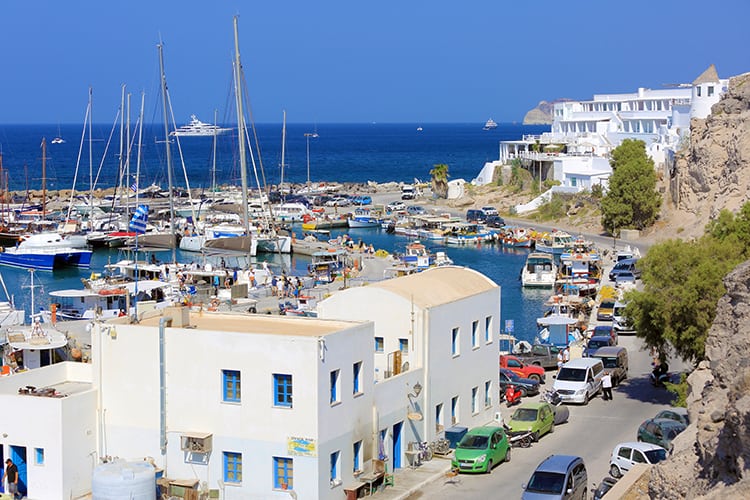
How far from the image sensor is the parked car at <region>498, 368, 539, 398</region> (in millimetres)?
32531

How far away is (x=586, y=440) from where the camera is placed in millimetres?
27781

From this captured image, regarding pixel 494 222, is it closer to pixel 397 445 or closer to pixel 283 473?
pixel 397 445

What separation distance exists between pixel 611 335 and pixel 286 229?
152 ft

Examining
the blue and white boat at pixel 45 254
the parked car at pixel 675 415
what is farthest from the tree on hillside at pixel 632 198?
the parked car at pixel 675 415

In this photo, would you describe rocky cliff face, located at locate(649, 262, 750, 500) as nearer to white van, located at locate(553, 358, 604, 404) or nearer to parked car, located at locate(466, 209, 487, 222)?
white van, located at locate(553, 358, 604, 404)

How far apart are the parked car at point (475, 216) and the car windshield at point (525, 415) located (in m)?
61.1

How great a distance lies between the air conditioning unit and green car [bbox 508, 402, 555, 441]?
8102 millimetres

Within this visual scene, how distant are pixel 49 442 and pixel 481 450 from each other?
947 centimetres

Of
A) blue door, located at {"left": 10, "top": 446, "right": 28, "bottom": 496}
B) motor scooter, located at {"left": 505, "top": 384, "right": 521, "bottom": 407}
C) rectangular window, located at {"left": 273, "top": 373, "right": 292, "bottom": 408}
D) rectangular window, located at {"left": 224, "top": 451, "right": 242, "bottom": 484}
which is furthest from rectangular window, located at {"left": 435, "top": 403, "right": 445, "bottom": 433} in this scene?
blue door, located at {"left": 10, "top": 446, "right": 28, "bottom": 496}

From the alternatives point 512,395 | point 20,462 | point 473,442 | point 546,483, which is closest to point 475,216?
point 512,395

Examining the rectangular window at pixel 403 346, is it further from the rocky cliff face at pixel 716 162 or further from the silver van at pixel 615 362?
the rocky cliff face at pixel 716 162

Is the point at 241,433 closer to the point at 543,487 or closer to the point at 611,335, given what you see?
the point at 543,487

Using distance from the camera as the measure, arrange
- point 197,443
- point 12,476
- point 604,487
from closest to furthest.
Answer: point 604,487, point 197,443, point 12,476

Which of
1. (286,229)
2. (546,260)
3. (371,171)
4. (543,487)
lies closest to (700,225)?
(546,260)
